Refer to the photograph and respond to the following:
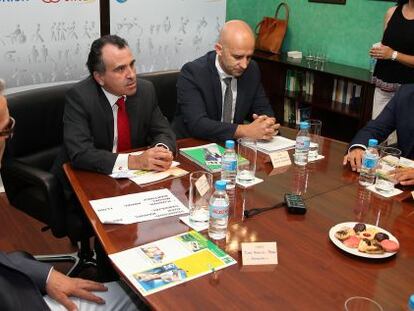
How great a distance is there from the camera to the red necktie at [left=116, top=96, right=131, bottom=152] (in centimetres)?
233

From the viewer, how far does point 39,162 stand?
2379mm

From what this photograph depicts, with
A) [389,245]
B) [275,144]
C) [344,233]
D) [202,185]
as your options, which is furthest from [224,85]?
[389,245]

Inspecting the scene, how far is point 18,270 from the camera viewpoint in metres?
1.39

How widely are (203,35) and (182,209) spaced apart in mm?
3119

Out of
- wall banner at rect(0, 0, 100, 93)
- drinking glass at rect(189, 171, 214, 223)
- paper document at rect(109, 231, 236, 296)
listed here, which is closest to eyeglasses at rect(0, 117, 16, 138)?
paper document at rect(109, 231, 236, 296)

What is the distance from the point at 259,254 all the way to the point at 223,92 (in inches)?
60.0

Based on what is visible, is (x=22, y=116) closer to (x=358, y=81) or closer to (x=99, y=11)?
(x=99, y=11)

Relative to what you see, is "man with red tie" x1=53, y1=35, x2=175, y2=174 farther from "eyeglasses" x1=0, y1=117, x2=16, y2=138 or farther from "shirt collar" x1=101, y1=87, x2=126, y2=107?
"eyeglasses" x1=0, y1=117, x2=16, y2=138

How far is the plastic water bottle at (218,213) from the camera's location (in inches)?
56.2

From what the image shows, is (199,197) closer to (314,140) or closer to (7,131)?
(7,131)

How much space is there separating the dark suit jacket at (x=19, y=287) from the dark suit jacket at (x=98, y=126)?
588 mm

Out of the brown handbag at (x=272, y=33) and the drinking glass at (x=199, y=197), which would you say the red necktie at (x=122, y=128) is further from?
the brown handbag at (x=272, y=33)

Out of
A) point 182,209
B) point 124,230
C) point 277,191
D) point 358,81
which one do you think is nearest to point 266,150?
point 277,191

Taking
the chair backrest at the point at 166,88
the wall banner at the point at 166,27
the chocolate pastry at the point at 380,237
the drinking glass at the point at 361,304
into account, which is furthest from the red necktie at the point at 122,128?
the wall banner at the point at 166,27
